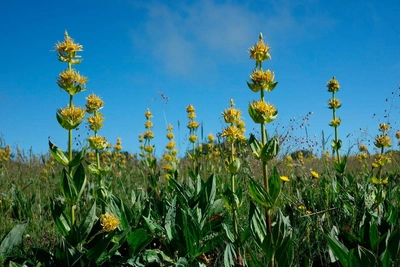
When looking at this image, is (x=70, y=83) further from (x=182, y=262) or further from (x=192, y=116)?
(x=192, y=116)

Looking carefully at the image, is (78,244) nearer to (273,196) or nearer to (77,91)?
(77,91)

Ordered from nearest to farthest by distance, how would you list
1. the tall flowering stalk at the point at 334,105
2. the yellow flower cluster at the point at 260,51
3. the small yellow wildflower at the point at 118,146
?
the yellow flower cluster at the point at 260,51 → the tall flowering stalk at the point at 334,105 → the small yellow wildflower at the point at 118,146

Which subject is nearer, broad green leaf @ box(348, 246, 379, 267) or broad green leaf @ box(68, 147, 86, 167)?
broad green leaf @ box(348, 246, 379, 267)

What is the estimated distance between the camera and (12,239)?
2525 mm

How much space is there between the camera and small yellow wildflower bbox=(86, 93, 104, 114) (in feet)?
11.5

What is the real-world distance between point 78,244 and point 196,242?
0.89 m

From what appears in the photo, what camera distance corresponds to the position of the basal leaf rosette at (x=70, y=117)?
9.03 ft

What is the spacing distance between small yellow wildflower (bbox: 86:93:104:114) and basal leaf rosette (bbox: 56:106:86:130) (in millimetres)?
678

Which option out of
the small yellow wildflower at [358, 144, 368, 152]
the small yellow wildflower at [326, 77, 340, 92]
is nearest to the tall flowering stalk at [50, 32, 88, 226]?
the small yellow wildflower at [326, 77, 340, 92]

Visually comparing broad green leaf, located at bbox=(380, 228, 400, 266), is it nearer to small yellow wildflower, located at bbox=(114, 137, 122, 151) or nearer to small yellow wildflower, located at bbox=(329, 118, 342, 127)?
small yellow wildflower, located at bbox=(329, 118, 342, 127)

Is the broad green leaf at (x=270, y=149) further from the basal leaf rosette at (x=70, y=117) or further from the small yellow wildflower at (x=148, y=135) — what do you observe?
the small yellow wildflower at (x=148, y=135)

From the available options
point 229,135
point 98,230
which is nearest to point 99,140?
point 98,230

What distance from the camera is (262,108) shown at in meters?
2.46

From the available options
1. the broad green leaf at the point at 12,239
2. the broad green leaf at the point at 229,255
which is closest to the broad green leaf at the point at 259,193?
the broad green leaf at the point at 229,255
